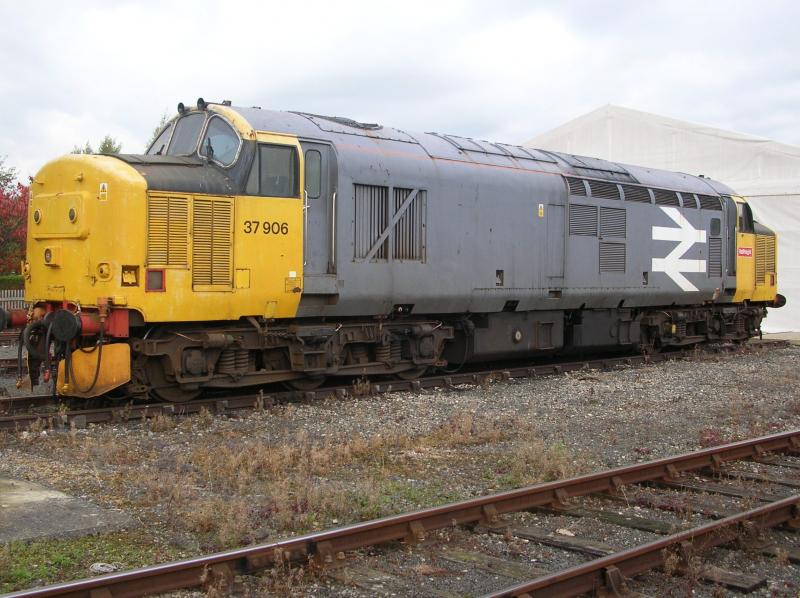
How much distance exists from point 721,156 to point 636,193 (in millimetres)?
16296

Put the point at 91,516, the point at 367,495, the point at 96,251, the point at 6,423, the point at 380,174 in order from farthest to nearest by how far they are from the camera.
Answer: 1. the point at 380,174
2. the point at 96,251
3. the point at 6,423
4. the point at 367,495
5. the point at 91,516

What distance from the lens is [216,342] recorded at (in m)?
9.95

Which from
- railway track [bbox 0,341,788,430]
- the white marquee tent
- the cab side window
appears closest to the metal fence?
railway track [bbox 0,341,788,430]

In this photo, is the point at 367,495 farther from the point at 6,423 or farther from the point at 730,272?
the point at 730,272

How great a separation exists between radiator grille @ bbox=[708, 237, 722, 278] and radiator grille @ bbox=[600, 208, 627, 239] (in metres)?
3.08

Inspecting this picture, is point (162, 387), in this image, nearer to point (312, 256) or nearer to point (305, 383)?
point (305, 383)

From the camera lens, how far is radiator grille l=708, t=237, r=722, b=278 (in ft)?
57.4

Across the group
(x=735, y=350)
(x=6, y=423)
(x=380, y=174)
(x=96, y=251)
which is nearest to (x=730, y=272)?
(x=735, y=350)

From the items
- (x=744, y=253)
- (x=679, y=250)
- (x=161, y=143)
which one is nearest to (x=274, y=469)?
(x=161, y=143)

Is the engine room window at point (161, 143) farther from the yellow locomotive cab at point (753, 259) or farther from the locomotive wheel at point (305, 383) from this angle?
the yellow locomotive cab at point (753, 259)

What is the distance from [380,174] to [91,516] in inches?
275

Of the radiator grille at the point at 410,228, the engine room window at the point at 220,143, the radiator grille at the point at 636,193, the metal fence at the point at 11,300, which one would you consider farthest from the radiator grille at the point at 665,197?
the metal fence at the point at 11,300

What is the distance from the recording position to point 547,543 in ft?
18.3

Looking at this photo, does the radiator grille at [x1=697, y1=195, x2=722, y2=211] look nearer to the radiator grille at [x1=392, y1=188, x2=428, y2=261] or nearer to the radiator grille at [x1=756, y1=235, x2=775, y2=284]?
the radiator grille at [x1=756, y1=235, x2=775, y2=284]
